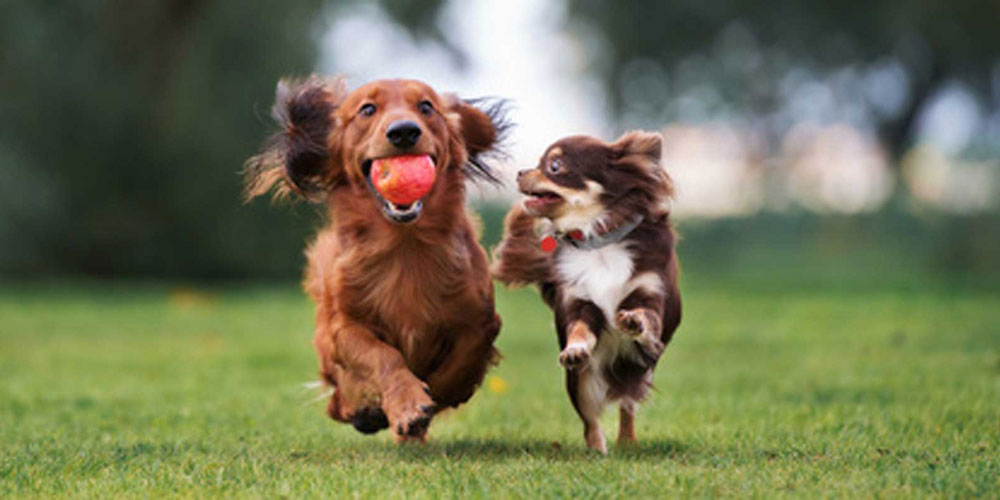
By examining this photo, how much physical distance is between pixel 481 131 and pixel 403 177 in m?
0.84

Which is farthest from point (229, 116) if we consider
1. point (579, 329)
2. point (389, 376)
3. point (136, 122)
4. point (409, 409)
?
point (579, 329)

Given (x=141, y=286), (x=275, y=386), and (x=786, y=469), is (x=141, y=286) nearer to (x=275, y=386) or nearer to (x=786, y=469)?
(x=275, y=386)

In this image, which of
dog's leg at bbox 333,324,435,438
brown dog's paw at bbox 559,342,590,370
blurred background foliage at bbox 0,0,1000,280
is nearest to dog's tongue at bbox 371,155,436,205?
dog's leg at bbox 333,324,435,438

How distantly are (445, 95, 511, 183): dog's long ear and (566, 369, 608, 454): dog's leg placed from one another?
3.74 feet

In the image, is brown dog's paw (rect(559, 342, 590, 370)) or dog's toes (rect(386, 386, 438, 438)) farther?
dog's toes (rect(386, 386, 438, 438))

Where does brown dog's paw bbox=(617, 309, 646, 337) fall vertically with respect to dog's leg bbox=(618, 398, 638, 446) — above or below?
above

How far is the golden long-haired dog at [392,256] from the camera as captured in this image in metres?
4.75

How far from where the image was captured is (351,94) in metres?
5.02

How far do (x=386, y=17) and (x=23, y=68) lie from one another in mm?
6245

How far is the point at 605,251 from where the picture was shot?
462 cm

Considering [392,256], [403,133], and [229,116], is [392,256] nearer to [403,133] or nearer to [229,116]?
[403,133]

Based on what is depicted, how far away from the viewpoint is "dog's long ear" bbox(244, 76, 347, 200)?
5188 millimetres

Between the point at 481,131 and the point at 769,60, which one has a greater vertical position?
the point at 769,60

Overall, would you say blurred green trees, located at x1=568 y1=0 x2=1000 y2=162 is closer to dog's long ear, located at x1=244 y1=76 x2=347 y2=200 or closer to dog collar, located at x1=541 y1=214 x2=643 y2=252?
dog's long ear, located at x1=244 y1=76 x2=347 y2=200
